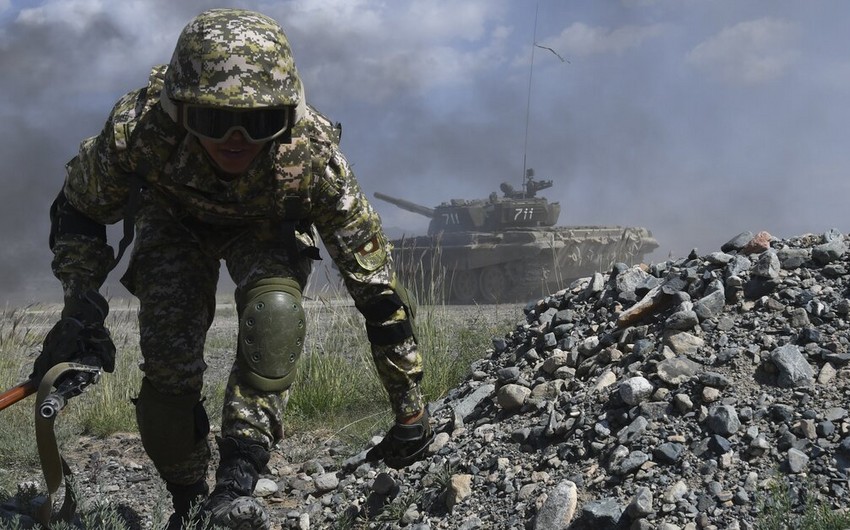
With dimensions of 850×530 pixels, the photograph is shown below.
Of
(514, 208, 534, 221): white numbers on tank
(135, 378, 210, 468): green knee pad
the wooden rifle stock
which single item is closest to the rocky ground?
(135, 378, 210, 468): green knee pad

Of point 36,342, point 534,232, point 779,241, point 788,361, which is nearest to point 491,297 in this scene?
point 534,232

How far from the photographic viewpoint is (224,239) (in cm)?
298

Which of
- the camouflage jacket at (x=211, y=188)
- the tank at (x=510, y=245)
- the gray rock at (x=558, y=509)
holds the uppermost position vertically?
the tank at (x=510, y=245)

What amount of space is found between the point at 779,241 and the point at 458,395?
Result: 1738 millimetres

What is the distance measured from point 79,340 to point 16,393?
25 centimetres

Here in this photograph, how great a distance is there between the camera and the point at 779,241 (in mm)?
4801

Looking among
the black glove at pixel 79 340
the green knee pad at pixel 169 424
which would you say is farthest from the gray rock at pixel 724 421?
the black glove at pixel 79 340

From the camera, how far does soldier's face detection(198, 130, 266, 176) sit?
8.78ft

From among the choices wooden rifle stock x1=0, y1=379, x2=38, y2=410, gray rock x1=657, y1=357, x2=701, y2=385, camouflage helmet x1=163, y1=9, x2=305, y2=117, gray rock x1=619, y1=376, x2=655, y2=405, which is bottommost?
wooden rifle stock x1=0, y1=379, x2=38, y2=410

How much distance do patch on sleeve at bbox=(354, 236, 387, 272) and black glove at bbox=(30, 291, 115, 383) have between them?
75 cm

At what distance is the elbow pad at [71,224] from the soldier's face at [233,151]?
476 mm

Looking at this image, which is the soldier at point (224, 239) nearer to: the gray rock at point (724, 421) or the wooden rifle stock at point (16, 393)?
the wooden rifle stock at point (16, 393)

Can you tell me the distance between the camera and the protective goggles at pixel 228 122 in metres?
2.63

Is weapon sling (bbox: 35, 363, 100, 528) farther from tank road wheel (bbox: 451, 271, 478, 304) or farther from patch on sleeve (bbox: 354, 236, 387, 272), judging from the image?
tank road wheel (bbox: 451, 271, 478, 304)
